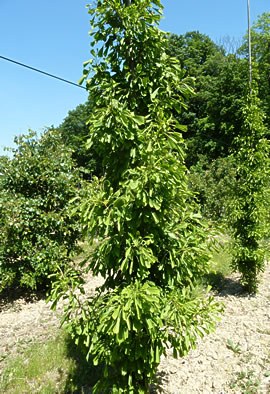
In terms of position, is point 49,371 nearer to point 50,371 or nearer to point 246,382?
point 50,371

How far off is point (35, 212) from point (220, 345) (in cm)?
448

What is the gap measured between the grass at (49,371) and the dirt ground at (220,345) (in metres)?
0.35

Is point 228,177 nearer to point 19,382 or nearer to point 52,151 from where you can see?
point 52,151

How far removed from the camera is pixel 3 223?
6469 millimetres

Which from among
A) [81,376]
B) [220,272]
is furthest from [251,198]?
[81,376]

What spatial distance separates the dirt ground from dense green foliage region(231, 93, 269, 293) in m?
0.69

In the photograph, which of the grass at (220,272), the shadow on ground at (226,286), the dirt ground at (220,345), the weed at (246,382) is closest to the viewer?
the weed at (246,382)

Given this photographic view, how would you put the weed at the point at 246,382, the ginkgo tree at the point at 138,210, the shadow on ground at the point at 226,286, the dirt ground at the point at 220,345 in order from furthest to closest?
the shadow on ground at the point at 226,286 → the dirt ground at the point at 220,345 → the weed at the point at 246,382 → the ginkgo tree at the point at 138,210

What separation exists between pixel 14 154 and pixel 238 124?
20.1 meters

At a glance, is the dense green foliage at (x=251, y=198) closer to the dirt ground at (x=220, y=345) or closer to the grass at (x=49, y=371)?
the dirt ground at (x=220, y=345)

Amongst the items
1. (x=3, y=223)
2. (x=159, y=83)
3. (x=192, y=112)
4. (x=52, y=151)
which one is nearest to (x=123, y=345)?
(x=159, y=83)

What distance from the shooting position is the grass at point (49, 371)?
4.08 metres

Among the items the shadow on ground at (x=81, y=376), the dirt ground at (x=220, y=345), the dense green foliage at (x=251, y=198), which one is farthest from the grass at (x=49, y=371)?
the dense green foliage at (x=251, y=198)

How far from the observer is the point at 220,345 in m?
4.68
